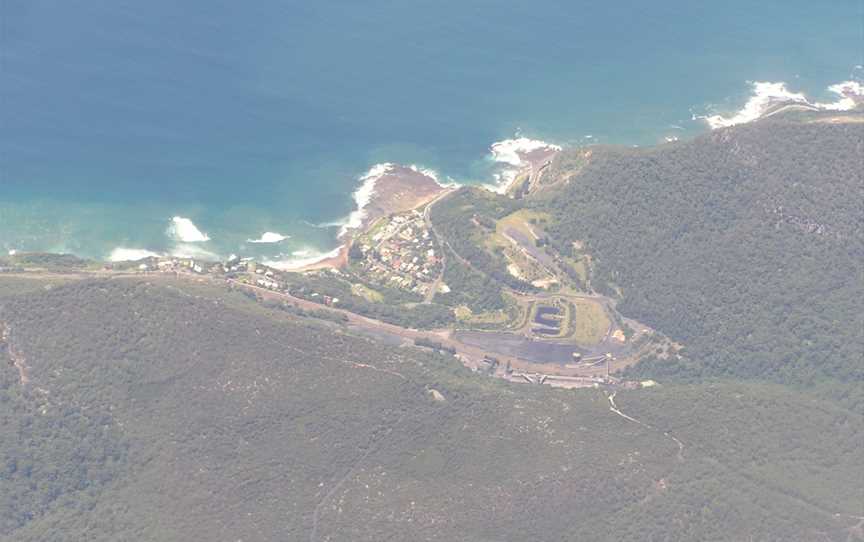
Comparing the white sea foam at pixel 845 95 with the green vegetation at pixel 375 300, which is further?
the white sea foam at pixel 845 95

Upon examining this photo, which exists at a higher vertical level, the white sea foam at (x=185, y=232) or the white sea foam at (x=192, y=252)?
the white sea foam at (x=185, y=232)

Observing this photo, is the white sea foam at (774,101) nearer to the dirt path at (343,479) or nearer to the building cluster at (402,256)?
the building cluster at (402,256)

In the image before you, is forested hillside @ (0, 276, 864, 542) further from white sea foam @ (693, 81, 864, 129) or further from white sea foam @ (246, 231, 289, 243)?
white sea foam @ (693, 81, 864, 129)

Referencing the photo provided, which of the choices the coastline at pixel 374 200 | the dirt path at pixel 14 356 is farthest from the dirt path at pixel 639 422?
Answer: the dirt path at pixel 14 356

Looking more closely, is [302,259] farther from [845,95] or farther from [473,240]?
[845,95]

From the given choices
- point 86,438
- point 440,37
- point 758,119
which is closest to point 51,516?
point 86,438

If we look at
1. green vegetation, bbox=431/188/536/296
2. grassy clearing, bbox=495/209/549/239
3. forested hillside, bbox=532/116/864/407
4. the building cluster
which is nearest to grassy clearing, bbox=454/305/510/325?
green vegetation, bbox=431/188/536/296

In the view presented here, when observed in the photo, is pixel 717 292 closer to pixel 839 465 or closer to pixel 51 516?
pixel 839 465
